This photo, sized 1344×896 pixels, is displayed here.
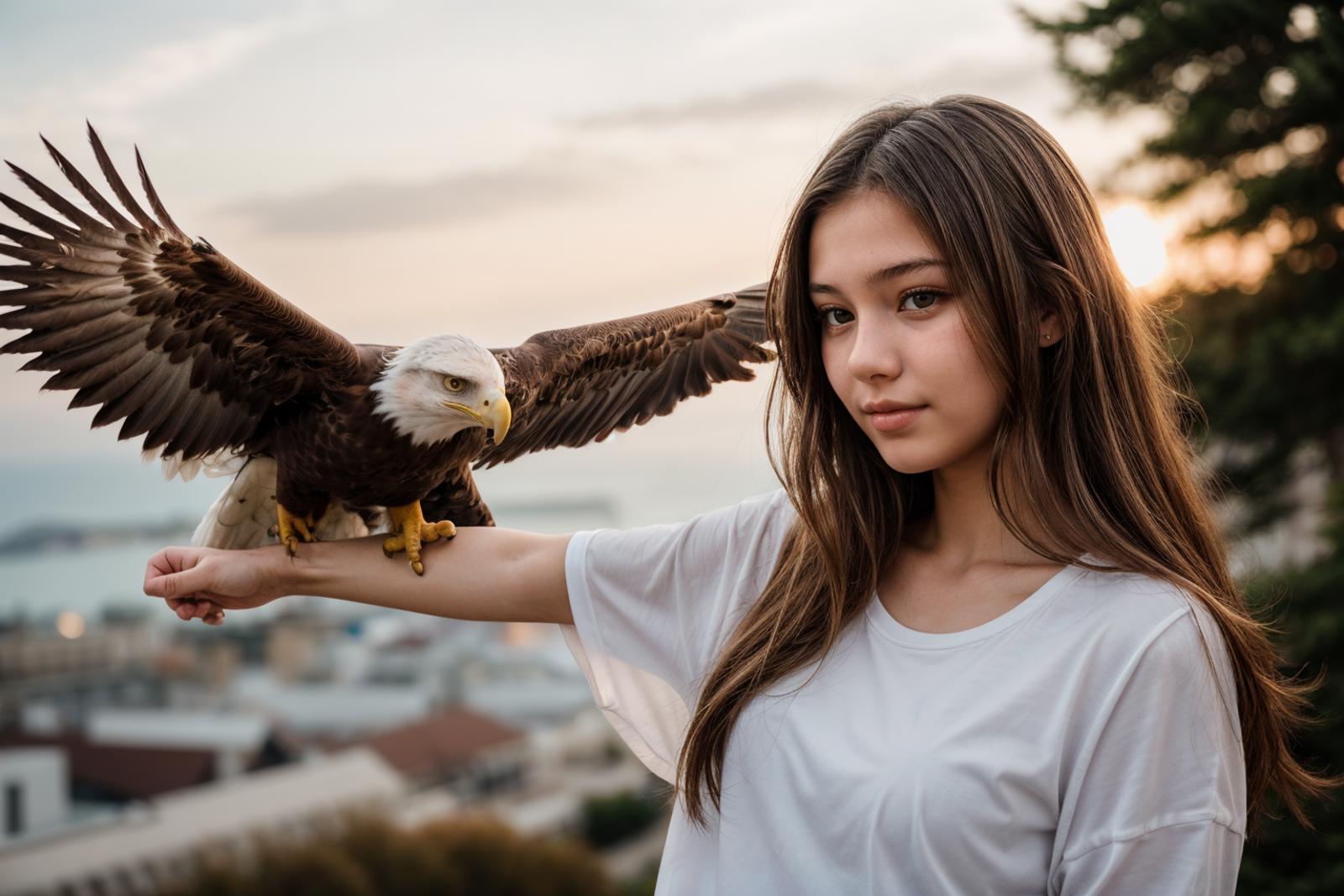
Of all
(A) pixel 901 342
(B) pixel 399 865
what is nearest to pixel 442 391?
(A) pixel 901 342

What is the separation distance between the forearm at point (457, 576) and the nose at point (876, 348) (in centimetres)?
52

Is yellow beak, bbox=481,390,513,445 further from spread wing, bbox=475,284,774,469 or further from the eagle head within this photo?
spread wing, bbox=475,284,774,469

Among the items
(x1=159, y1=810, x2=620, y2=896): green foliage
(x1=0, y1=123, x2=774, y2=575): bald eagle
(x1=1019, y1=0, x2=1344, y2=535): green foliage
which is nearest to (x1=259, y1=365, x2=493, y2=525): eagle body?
(x1=0, y1=123, x2=774, y2=575): bald eagle

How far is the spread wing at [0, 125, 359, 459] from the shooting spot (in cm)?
164

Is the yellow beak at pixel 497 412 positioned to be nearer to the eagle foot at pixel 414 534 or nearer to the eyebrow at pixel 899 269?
the eagle foot at pixel 414 534

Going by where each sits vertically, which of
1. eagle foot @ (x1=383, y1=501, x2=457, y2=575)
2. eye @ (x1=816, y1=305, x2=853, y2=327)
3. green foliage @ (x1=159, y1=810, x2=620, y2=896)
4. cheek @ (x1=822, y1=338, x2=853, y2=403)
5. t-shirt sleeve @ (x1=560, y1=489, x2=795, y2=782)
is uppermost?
eye @ (x1=816, y1=305, x2=853, y2=327)

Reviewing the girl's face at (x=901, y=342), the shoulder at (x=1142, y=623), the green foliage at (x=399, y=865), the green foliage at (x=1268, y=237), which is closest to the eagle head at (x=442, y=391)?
the girl's face at (x=901, y=342)

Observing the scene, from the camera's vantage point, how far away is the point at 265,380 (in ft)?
6.19

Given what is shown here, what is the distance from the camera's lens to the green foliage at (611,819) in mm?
38531

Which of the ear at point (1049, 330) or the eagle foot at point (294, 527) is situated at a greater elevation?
the ear at point (1049, 330)

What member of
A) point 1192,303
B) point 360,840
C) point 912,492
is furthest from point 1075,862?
point 360,840

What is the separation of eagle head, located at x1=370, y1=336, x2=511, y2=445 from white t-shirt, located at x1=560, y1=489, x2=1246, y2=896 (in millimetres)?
753

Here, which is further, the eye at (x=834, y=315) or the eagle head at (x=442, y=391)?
the eagle head at (x=442, y=391)

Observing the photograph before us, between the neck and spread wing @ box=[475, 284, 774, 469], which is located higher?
spread wing @ box=[475, 284, 774, 469]
